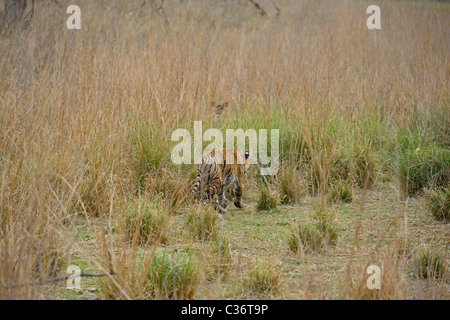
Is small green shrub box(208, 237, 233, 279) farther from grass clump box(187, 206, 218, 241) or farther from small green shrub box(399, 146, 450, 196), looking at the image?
small green shrub box(399, 146, 450, 196)

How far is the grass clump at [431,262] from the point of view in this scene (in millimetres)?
3045

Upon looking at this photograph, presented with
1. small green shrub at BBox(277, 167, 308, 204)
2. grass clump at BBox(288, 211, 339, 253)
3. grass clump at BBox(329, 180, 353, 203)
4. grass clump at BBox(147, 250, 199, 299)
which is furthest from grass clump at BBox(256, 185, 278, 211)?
grass clump at BBox(147, 250, 199, 299)

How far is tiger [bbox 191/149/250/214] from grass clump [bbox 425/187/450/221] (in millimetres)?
1586

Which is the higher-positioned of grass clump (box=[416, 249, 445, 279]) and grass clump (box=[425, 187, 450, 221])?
grass clump (box=[425, 187, 450, 221])

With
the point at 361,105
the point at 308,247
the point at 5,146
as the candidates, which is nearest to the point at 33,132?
the point at 5,146

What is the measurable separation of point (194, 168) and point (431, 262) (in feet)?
7.54

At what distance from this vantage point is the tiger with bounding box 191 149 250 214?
4.27 metres

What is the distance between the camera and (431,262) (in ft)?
10.0

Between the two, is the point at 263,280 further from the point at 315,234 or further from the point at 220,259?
the point at 315,234

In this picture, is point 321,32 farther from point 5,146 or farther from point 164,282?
point 164,282

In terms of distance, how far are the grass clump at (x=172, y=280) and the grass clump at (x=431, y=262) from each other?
1319 millimetres

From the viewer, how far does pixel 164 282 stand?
110 inches

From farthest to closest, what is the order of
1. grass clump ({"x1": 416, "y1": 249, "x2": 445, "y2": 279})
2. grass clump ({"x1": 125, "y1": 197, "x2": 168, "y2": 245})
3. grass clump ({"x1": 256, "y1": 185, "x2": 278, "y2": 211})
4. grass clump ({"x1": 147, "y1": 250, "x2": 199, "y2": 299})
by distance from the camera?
grass clump ({"x1": 256, "y1": 185, "x2": 278, "y2": 211}), grass clump ({"x1": 125, "y1": 197, "x2": 168, "y2": 245}), grass clump ({"x1": 416, "y1": 249, "x2": 445, "y2": 279}), grass clump ({"x1": 147, "y1": 250, "x2": 199, "y2": 299})
